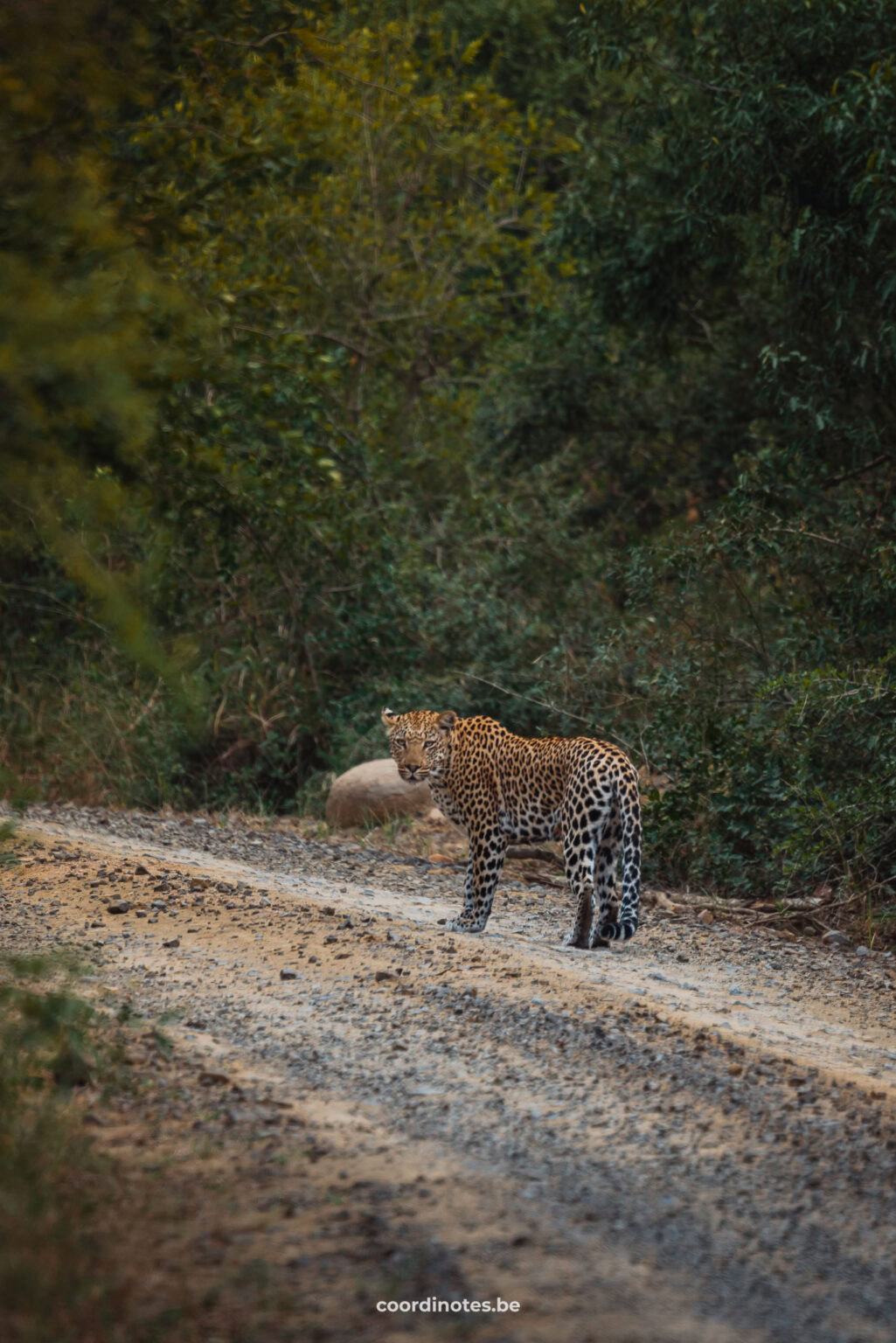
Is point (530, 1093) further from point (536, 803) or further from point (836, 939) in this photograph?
point (836, 939)

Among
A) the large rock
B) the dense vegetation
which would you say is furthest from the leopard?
the large rock

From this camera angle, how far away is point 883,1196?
4961 mm

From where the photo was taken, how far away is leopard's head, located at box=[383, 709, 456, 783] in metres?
9.32

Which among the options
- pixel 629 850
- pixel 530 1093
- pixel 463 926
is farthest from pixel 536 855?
pixel 530 1093

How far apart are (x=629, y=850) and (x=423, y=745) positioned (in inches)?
58.6

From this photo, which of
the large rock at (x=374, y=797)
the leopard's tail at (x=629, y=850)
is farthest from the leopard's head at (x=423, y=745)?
the large rock at (x=374, y=797)

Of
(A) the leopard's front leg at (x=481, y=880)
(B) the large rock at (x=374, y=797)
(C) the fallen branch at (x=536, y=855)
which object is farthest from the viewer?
(B) the large rock at (x=374, y=797)

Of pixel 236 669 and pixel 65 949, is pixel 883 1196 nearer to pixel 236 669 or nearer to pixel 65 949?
pixel 65 949

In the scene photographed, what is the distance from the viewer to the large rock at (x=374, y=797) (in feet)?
43.8

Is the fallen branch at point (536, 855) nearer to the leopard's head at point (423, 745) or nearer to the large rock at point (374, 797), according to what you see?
the large rock at point (374, 797)

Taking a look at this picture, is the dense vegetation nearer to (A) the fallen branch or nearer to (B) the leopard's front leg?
(A) the fallen branch

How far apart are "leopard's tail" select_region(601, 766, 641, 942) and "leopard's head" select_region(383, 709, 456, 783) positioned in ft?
4.12

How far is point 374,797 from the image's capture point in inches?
528

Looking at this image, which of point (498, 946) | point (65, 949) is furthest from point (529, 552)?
point (65, 949)
